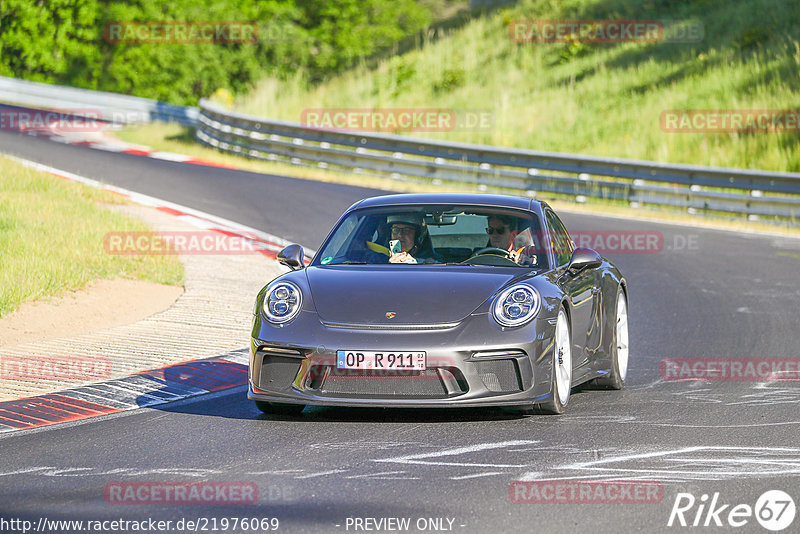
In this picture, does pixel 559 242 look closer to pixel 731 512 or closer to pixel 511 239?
pixel 511 239

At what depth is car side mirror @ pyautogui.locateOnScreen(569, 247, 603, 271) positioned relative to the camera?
8070mm

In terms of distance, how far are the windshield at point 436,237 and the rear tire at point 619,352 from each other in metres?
1.06

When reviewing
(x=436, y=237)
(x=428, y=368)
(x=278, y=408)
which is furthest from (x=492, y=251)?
(x=278, y=408)

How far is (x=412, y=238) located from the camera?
8.40m

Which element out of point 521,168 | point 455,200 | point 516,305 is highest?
point 455,200

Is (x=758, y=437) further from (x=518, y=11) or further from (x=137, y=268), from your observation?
(x=518, y=11)

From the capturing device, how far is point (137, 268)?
45.2ft

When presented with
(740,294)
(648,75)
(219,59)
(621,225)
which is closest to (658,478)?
(740,294)

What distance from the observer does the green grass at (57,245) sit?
12180 millimetres

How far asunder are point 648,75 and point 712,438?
28290 millimetres

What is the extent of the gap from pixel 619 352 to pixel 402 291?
7.48 ft

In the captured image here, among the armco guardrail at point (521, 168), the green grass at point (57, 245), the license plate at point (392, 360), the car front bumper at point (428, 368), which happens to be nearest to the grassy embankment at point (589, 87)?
the armco guardrail at point (521, 168)

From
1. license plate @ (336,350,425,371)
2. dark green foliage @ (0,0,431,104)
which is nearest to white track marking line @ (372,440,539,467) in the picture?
license plate @ (336,350,425,371)

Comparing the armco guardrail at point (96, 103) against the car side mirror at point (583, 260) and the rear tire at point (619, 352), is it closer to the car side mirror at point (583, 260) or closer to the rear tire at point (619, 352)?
the rear tire at point (619, 352)
